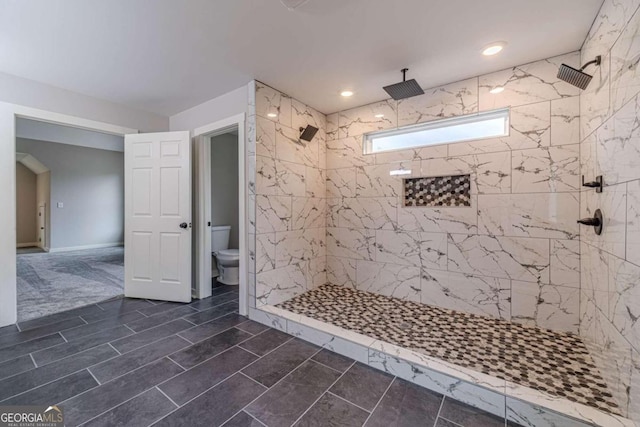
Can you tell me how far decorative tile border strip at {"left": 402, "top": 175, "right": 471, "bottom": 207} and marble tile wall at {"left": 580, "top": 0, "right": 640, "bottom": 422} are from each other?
90 centimetres

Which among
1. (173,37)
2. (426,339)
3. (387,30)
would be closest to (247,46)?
(173,37)

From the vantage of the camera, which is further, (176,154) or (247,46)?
(176,154)

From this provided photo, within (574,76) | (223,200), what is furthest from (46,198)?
(574,76)

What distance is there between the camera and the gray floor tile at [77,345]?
2.02 metres

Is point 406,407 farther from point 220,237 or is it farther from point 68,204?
point 68,204

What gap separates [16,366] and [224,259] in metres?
2.20

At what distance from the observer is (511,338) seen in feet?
6.98

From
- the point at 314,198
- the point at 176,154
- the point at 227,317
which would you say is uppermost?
the point at 176,154

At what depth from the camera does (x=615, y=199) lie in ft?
4.82

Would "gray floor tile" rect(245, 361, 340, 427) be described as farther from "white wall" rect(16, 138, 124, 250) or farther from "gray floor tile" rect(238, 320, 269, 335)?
"white wall" rect(16, 138, 124, 250)

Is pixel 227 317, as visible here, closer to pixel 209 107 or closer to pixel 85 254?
pixel 209 107

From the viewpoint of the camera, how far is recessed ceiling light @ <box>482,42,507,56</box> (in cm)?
210

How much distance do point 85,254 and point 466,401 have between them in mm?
8140

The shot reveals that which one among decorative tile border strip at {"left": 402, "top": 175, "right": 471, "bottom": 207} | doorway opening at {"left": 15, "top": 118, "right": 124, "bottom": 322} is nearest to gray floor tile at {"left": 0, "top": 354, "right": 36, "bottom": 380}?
doorway opening at {"left": 15, "top": 118, "right": 124, "bottom": 322}
